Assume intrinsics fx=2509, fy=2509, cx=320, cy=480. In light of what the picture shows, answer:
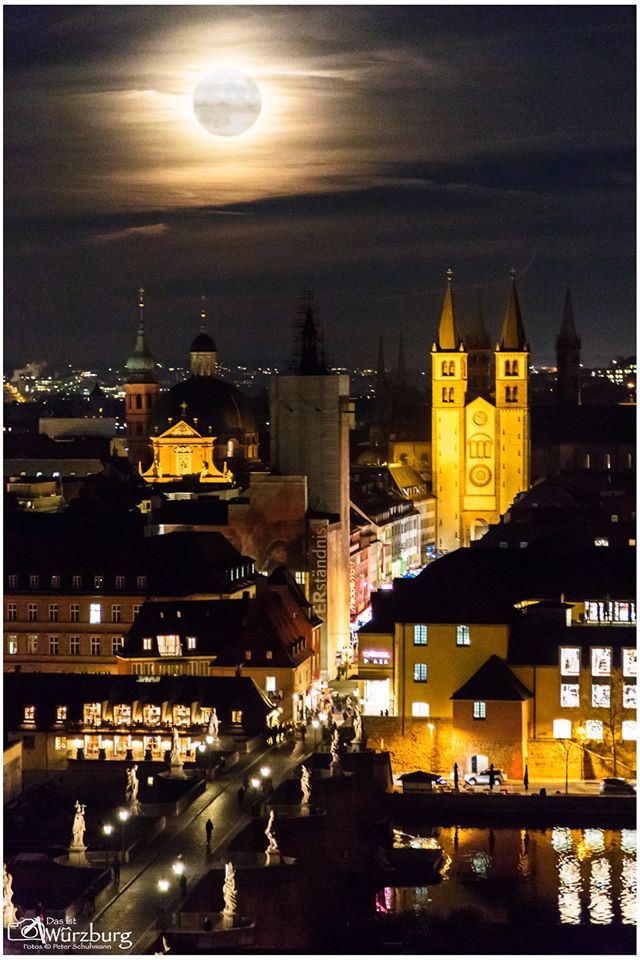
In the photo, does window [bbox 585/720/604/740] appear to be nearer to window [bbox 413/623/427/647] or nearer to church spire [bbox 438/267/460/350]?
window [bbox 413/623/427/647]

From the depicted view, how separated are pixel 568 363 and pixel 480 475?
103ft

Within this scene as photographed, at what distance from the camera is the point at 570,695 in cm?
3609

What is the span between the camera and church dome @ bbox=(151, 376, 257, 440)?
69500 mm

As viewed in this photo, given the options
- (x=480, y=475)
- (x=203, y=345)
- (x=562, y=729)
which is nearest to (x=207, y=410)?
(x=203, y=345)

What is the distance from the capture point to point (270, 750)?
35281 mm

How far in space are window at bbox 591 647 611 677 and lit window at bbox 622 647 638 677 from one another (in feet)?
0.80

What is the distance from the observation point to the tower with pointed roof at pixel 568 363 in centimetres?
11000

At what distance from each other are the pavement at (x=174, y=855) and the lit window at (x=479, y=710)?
2.99 meters

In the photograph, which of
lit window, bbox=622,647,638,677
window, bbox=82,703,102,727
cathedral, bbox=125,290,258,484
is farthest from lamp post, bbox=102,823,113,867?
cathedral, bbox=125,290,258,484

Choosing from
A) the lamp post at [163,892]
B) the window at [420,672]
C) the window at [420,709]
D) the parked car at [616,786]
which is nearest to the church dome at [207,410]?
the window at [420,672]

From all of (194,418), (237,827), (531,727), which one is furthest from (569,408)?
(237,827)

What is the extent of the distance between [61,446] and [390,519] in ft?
48.1

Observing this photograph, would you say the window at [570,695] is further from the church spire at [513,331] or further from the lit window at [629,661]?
the church spire at [513,331]

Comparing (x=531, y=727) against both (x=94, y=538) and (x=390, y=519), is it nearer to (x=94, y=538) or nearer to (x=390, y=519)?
(x=94, y=538)
